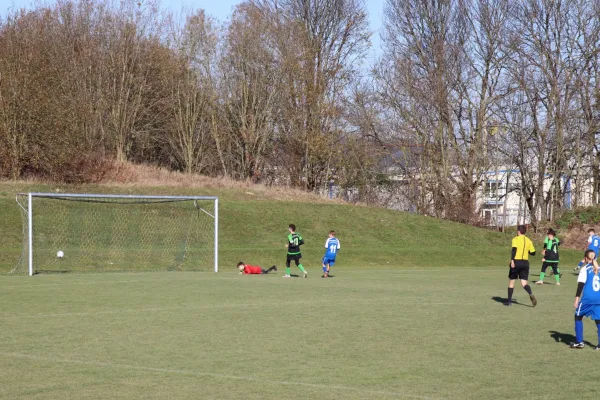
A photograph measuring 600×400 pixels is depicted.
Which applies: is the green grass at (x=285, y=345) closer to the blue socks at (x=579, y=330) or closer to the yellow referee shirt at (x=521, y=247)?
the blue socks at (x=579, y=330)

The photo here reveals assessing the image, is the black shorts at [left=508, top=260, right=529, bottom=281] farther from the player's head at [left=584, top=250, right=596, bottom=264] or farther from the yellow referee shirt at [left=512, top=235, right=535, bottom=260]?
the player's head at [left=584, top=250, right=596, bottom=264]

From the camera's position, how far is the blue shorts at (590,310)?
11.3 metres

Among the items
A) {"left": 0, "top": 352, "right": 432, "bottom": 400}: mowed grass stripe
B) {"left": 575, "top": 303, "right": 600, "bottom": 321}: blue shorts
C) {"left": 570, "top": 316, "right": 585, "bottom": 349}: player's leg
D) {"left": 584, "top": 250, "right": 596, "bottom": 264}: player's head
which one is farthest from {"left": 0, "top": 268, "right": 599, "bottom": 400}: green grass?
{"left": 584, "top": 250, "right": 596, "bottom": 264}: player's head

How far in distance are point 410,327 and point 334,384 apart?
16.3 feet

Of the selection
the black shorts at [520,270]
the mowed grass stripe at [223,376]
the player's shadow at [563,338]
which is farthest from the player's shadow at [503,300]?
the mowed grass stripe at [223,376]

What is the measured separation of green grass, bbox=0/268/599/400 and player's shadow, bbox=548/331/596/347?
9 centimetres

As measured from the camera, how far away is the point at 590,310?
37.3ft

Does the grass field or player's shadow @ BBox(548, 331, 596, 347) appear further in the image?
player's shadow @ BBox(548, 331, 596, 347)

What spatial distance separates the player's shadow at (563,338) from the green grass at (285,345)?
0.09 meters

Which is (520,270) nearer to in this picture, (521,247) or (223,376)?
(521,247)

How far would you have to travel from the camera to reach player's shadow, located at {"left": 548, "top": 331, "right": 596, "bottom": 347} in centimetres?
1222

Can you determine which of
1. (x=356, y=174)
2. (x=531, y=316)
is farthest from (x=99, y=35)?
(x=531, y=316)

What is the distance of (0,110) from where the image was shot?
3909 centimetres

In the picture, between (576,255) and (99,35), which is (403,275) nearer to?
(576,255)
